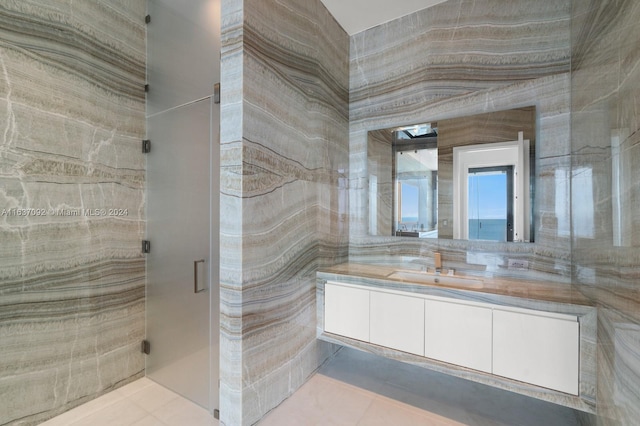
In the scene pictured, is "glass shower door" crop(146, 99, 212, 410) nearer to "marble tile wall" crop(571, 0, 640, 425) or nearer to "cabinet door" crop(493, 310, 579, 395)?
"cabinet door" crop(493, 310, 579, 395)

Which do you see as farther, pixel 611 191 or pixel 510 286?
pixel 510 286

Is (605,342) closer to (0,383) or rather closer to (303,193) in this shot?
(303,193)

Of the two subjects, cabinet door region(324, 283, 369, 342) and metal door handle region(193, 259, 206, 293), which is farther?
cabinet door region(324, 283, 369, 342)

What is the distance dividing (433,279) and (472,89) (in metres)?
1.58

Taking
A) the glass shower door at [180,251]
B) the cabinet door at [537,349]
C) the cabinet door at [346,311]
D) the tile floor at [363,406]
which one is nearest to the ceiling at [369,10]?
the glass shower door at [180,251]

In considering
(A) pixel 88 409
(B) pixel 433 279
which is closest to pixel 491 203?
(B) pixel 433 279

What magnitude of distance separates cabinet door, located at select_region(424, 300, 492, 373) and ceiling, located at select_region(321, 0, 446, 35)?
2.47 meters

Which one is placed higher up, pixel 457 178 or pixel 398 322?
pixel 457 178

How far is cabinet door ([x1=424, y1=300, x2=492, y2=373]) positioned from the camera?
1.65 meters

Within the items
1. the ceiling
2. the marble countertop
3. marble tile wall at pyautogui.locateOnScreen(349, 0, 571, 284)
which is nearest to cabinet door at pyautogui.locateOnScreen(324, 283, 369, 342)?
the marble countertop

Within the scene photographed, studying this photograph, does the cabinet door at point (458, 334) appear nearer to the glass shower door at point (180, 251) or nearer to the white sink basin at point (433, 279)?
the white sink basin at point (433, 279)

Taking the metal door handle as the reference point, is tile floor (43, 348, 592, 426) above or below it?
below

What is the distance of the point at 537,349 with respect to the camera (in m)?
1.52

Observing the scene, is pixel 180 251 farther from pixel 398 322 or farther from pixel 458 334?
pixel 458 334
